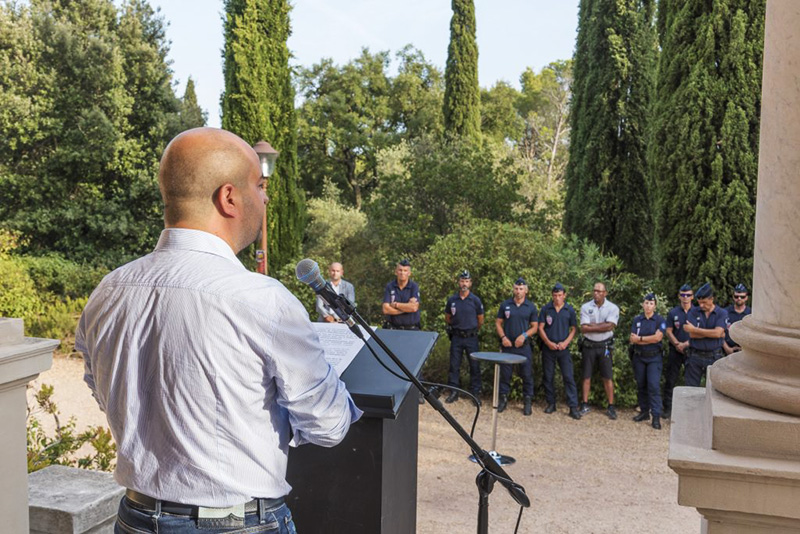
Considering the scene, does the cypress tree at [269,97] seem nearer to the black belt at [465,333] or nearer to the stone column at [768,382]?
the black belt at [465,333]

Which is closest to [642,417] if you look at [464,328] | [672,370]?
[672,370]

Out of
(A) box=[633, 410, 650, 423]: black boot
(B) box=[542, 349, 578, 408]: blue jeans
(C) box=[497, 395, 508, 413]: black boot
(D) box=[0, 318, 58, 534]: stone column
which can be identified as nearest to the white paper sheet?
(D) box=[0, 318, 58, 534]: stone column

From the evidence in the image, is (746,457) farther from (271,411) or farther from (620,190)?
(620,190)

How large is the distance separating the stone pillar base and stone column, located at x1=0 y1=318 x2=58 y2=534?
2588 mm

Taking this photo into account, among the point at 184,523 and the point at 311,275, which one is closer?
the point at 184,523

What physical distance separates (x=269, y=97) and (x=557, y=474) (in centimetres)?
1390

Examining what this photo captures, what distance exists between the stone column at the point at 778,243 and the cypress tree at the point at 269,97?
16122mm

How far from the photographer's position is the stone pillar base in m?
2.12

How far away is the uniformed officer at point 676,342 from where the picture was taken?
9.20 metres

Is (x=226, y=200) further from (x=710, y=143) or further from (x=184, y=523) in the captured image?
(x=710, y=143)

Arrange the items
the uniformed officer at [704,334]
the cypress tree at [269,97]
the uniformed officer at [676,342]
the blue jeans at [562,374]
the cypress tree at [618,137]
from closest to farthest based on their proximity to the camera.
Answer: the uniformed officer at [704,334] → the uniformed officer at [676,342] → the blue jeans at [562,374] → the cypress tree at [618,137] → the cypress tree at [269,97]

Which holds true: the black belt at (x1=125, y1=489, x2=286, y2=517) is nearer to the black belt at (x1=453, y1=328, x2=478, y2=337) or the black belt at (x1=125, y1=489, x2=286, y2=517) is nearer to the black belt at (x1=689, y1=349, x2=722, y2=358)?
the black belt at (x1=689, y1=349, x2=722, y2=358)

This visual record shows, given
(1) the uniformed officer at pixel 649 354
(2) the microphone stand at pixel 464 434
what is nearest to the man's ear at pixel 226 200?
(2) the microphone stand at pixel 464 434

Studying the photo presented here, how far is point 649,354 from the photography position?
29.7 ft
